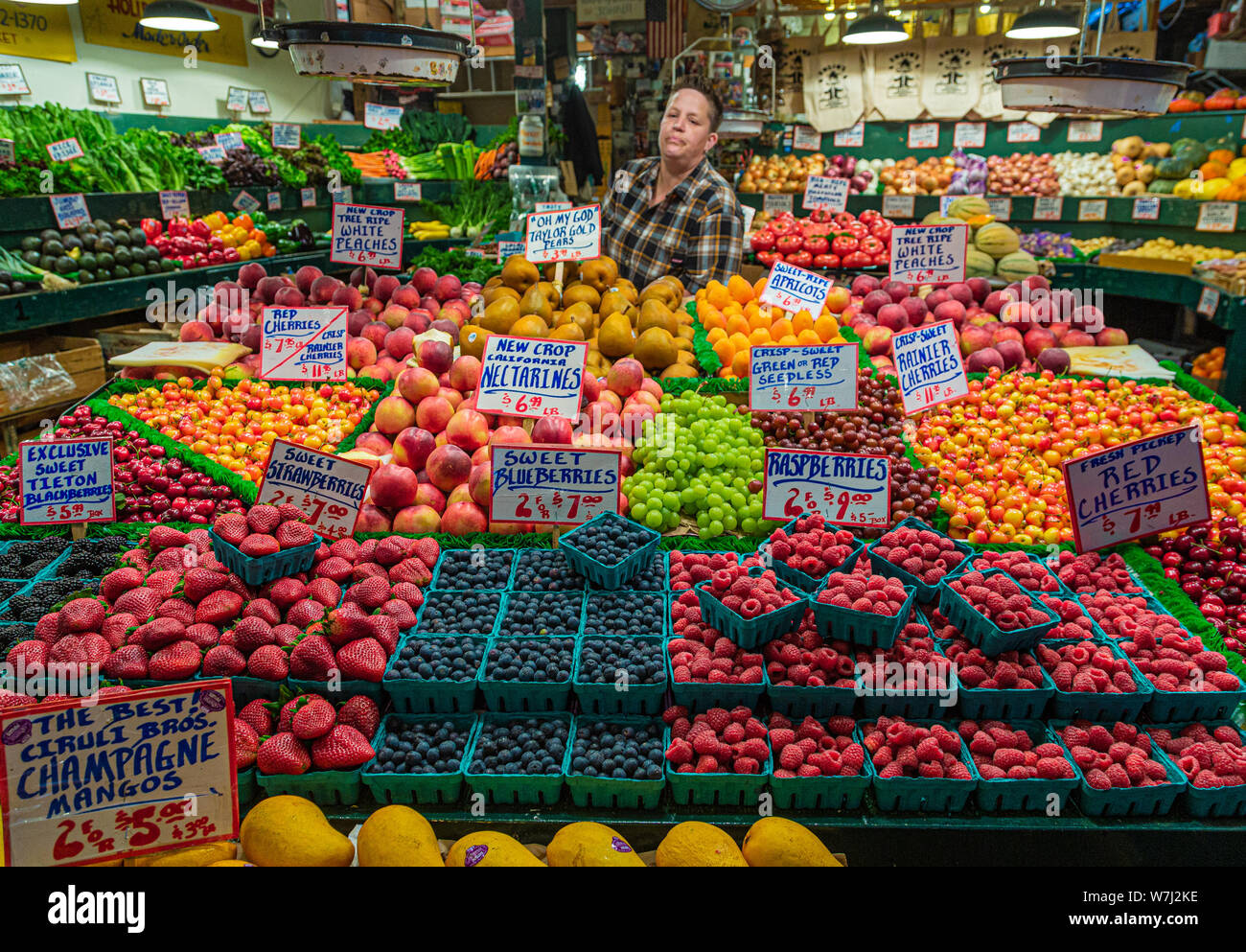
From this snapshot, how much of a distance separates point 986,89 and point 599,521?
790 centimetres

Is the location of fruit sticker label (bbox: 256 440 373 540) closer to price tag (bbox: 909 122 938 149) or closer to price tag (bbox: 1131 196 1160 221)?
price tag (bbox: 1131 196 1160 221)

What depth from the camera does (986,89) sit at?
7.95 m

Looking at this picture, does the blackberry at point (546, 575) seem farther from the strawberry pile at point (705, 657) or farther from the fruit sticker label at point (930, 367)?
the fruit sticker label at point (930, 367)

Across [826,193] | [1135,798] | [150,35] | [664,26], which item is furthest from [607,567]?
[150,35]

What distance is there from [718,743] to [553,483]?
0.97 meters

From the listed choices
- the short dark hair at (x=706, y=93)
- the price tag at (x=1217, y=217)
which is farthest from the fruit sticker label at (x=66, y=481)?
the price tag at (x=1217, y=217)

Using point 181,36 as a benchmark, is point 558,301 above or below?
below

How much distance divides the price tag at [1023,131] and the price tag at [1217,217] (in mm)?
2033

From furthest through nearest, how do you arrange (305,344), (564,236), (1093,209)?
(1093,209), (564,236), (305,344)

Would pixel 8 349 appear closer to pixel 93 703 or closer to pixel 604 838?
pixel 93 703

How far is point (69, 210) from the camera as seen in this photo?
5730 mm

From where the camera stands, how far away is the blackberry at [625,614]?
2.01 meters

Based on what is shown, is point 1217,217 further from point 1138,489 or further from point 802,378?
point 1138,489
